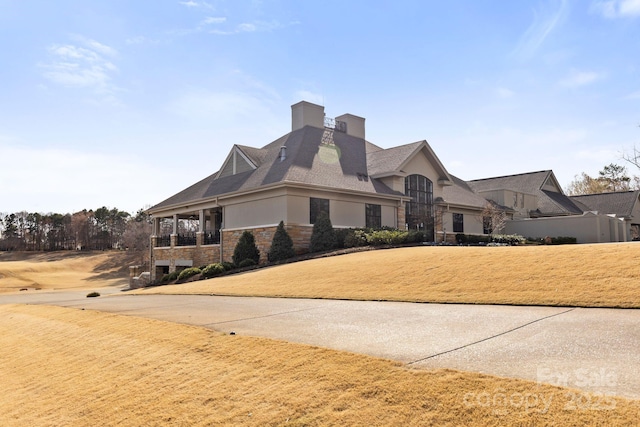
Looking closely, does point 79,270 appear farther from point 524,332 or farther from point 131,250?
point 524,332

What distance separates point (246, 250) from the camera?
987 inches

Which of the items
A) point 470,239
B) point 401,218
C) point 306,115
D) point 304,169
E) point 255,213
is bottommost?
point 470,239

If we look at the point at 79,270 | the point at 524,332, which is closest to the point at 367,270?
the point at 524,332

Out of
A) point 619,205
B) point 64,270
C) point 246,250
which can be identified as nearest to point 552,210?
point 619,205

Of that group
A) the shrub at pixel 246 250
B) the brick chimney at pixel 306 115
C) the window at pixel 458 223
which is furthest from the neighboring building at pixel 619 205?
the shrub at pixel 246 250

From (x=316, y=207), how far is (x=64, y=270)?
172 ft

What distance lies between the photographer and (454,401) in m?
4.16

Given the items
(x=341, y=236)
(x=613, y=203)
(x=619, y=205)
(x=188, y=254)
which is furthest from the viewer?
(x=613, y=203)

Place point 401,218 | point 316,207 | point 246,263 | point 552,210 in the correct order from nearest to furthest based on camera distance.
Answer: point 246,263 → point 316,207 → point 401,218 → point 552,210

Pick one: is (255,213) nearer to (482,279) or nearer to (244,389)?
(482,279)

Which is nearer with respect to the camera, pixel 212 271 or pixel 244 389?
pixel 244 389

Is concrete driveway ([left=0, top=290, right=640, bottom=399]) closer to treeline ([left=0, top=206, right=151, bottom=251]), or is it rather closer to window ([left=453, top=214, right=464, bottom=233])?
window ([left=453, top=214, right=464, bottom=233])

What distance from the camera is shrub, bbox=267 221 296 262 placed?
77.1ft

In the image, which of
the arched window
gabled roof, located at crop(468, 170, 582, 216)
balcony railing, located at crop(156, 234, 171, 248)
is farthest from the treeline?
the arched window
